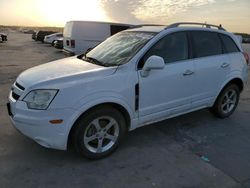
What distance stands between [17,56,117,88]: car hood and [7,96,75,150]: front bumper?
0.39m

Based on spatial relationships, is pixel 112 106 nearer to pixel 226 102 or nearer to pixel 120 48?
pixel 120 48

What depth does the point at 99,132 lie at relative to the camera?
149 inches

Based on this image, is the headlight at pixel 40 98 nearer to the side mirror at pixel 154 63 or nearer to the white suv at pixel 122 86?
the white suv at pixel 122 86

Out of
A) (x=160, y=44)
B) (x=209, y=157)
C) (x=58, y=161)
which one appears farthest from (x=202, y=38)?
(x=58, y=161)

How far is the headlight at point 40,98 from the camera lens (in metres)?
3.38

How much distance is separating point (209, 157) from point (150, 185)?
45.4 inches

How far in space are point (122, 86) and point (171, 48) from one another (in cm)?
120

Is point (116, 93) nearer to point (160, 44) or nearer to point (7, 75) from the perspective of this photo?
point (160, 44)

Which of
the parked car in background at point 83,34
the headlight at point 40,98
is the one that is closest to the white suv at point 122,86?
the headlight at point 40,98

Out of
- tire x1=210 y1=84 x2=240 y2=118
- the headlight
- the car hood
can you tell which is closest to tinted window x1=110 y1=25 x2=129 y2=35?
tire x1=210 y1=84 x2=240 y2=118

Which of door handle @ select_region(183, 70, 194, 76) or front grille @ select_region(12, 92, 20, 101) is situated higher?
door handle @ select_region(183, 70, 194, 76)

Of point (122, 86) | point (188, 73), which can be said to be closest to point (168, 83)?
point (188, 73)

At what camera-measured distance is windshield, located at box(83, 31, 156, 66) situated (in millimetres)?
4152

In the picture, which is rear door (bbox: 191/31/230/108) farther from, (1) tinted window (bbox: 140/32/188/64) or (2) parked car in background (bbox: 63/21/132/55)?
(2) parked car in background (bbox: 63/21/132/55)
